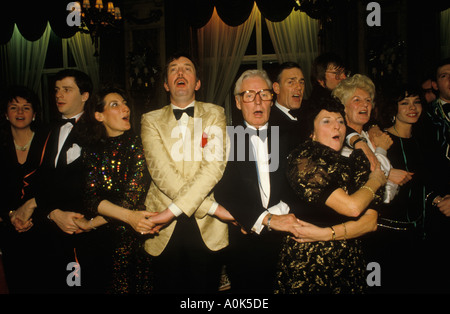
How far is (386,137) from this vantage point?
2.18 meters

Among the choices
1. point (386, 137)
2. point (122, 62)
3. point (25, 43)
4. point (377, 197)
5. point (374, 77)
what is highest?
point (25, 43)

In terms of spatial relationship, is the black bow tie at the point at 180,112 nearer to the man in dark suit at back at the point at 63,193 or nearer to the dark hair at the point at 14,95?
the man in dark suit at back at the point at 63,193

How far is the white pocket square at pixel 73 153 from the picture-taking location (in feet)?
7.36

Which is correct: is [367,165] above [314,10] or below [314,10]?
below

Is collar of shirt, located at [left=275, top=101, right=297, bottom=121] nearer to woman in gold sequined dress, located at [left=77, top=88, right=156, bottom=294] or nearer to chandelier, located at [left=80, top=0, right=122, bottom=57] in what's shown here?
woman in gold sequined dress, located at [left=77, top=88, right=156, bottom=294]

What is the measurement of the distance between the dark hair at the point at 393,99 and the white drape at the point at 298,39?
128 inches

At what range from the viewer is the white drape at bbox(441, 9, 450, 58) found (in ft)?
16.4

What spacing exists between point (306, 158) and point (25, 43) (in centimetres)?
722

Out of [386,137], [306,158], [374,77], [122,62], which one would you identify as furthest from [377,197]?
[122,62]

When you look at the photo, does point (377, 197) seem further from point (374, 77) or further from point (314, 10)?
point (374, 77)

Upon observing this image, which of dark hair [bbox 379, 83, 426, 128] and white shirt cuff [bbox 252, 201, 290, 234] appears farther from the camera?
dark hair [bbox 379, 83, 426, 128]

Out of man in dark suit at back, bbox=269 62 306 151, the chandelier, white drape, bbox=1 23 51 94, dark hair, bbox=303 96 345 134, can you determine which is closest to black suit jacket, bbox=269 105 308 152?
man in dark suit at back, bbox=269 62 306 151

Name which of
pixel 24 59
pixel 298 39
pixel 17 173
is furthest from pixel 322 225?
pixel 24 59

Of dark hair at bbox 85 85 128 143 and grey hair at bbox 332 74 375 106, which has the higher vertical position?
grey hair at bbox 332 74 375 106
